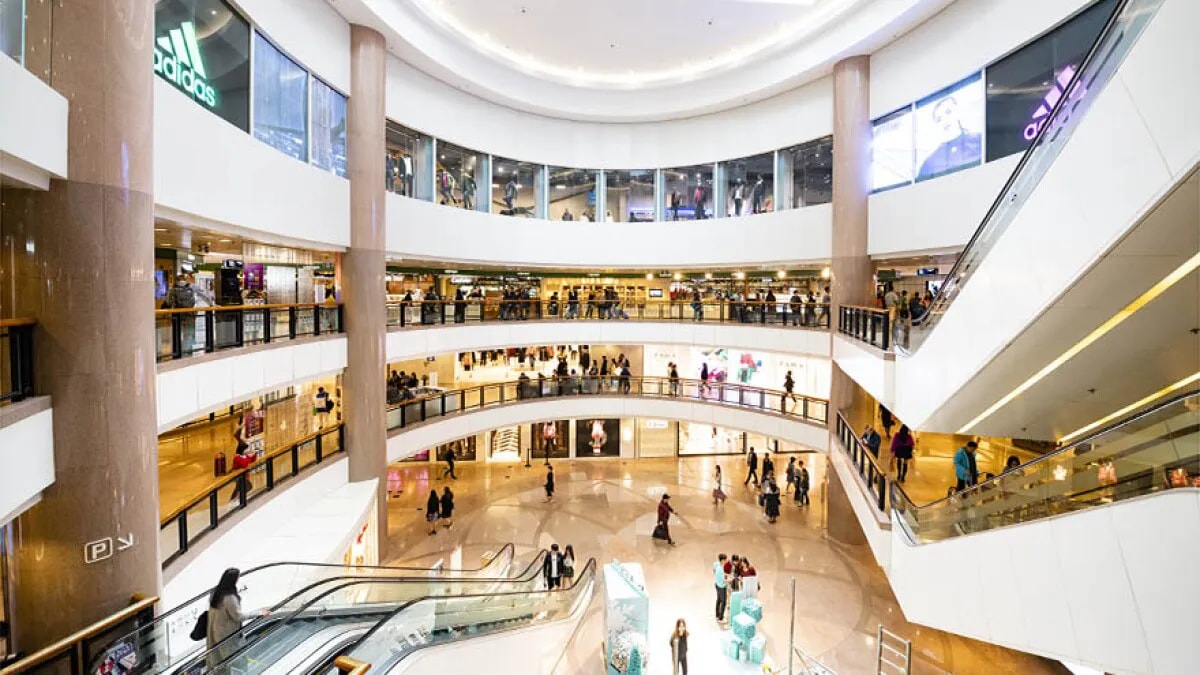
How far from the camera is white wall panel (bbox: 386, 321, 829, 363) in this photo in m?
13.6

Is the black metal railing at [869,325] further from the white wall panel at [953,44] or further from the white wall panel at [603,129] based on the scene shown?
the white wall panel at [603,129]

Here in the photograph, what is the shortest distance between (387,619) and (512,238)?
1245 cm

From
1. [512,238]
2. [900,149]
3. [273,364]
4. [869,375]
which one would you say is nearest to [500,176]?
[512,238]

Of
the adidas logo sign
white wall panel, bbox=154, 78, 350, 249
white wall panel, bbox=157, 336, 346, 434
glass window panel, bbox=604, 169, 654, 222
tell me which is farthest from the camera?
glass window panel, bbox=604, 169, 654, 222

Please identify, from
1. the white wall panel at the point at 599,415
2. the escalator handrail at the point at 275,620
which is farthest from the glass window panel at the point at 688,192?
the escalator handrail at the point at 275,620

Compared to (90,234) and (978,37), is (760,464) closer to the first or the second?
(978,37)

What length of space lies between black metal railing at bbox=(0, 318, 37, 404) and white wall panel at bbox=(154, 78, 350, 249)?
2.64m

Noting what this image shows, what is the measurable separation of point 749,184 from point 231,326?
46.2 ft

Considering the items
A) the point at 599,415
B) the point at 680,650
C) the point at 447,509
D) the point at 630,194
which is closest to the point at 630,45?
the point at 630,194

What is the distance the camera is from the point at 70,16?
4.38m

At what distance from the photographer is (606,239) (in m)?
17.6

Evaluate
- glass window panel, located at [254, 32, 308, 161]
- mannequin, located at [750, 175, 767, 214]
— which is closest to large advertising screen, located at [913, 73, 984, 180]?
mannequin, located at [750, 175, 767, 214]

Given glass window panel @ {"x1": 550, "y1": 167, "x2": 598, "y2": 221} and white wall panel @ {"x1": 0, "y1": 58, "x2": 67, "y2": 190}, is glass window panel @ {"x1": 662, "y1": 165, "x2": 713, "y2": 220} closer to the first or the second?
glass window panel @ {"x1": 550, "y1": 167, "x2": 598, "y2": 221}

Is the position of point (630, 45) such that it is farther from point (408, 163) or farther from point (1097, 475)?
point (1097, 475)
